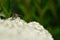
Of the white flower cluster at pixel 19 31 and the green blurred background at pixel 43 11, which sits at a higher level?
the green blurred background at pixel 43 11

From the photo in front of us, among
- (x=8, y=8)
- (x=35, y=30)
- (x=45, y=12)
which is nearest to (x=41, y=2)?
(x=45, y=12)

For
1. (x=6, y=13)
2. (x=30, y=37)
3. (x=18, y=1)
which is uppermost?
(x=18, y=1)

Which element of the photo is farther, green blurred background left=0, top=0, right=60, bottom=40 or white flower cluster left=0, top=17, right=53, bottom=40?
green blurred background left=0, top=0, right=60, bottom=40

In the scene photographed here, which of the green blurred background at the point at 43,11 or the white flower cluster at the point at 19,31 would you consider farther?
the green blurred background at the point at 43,11

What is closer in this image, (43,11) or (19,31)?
(19,31)

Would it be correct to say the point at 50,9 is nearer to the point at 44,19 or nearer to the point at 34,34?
the point at 44,19

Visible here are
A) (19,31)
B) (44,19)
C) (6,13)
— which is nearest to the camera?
(19,31)

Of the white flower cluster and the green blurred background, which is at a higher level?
the green blurred background

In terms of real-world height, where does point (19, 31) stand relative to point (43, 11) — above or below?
below
